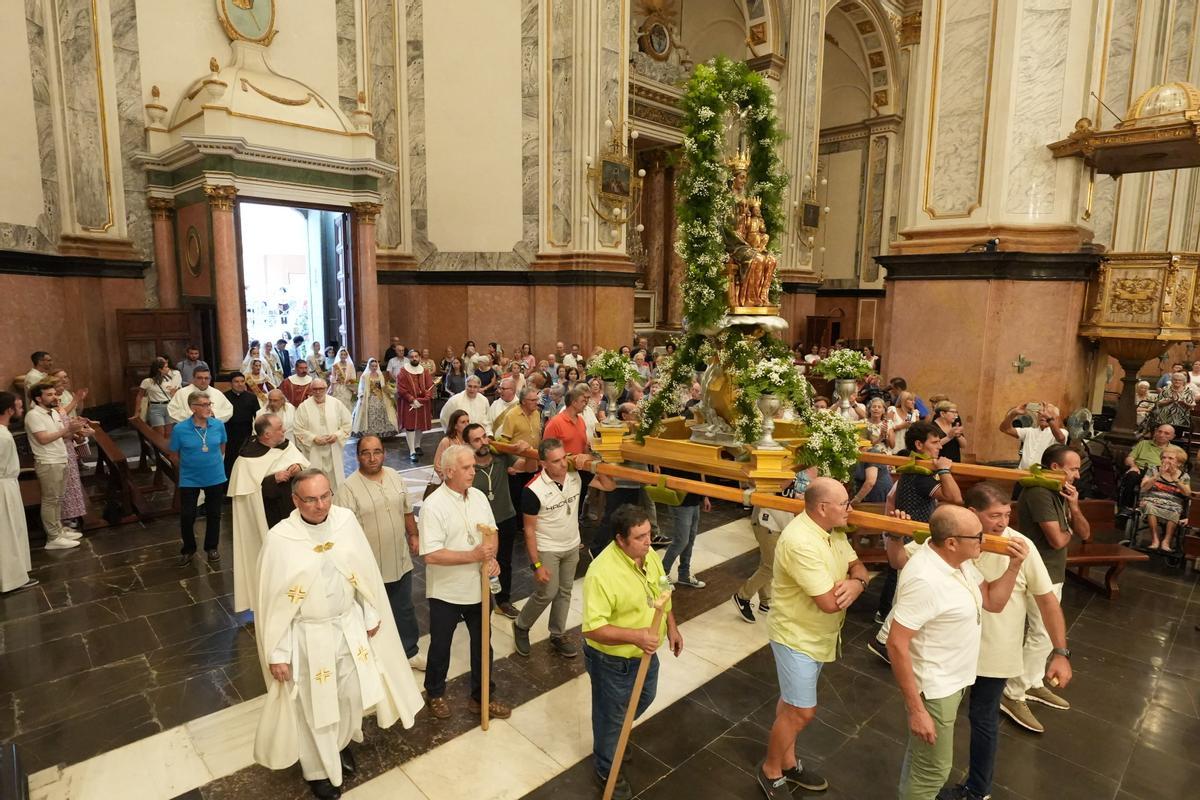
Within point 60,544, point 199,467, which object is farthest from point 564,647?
point 60,544

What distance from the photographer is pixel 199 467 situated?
6965 mm

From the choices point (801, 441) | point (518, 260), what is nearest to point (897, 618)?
A: point (801, 441)

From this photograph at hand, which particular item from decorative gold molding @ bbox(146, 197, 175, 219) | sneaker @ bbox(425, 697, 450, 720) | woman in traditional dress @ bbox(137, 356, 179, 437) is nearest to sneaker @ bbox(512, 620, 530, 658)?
sneaker @ bbox(425, 697, 450, 720)

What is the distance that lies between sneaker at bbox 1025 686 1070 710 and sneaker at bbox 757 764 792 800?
2.20 m

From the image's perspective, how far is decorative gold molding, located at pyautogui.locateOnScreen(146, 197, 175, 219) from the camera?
14.1m

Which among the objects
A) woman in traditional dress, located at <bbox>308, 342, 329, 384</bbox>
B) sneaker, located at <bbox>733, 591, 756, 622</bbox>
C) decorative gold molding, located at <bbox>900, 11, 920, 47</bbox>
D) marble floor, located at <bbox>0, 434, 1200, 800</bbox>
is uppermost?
decorative gold molding, located at <bbox>900, 11, 920, 47</bbox>

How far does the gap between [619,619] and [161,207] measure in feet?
48.5

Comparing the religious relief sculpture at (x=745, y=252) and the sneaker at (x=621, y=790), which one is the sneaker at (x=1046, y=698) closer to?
the sneaker at (x=621, y=790)

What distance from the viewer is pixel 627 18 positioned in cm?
1605

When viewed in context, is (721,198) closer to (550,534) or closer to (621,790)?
(550,534)

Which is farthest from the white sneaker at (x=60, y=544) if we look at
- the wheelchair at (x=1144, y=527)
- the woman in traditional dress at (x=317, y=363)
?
the wheelchair at (x=1144, y=527)

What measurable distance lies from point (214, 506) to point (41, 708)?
2719 mm

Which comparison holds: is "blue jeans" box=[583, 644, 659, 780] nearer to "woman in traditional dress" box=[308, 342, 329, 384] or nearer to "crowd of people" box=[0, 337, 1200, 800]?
"crowd of people" box=[0, 337, 1200, 800]

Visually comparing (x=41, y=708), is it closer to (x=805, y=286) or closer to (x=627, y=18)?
(x=627, y=18)
